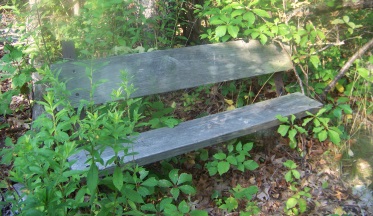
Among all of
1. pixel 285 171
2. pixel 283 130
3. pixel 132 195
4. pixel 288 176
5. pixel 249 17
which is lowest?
pixel 285 171

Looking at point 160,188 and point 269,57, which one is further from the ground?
point 269,57

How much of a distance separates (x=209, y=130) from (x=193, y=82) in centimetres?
62

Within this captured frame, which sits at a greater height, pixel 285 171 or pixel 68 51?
pixel 68 51

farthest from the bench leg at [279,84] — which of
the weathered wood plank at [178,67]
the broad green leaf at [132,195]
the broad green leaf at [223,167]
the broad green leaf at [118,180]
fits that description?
the broad green leaf at [118,180]

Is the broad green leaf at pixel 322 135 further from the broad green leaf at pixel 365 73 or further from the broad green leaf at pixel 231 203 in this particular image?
the broad green leaf at pixel 231 203

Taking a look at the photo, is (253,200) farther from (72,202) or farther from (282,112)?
(72,202)

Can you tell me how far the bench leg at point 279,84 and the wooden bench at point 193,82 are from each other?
0.02 m

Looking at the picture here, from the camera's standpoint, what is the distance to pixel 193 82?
3562 mm

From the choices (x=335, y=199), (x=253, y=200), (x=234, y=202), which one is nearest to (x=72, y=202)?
(x=234, y=202)

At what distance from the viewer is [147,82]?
332 cm

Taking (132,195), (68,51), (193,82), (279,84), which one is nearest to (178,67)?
(193,82)

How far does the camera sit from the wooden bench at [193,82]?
2.92 m

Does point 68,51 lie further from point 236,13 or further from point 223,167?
point 223,167

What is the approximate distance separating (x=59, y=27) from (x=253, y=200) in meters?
2.78
